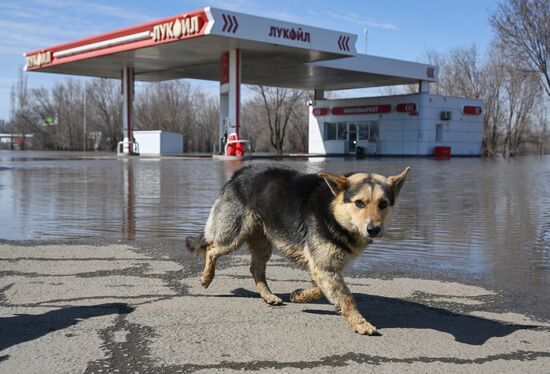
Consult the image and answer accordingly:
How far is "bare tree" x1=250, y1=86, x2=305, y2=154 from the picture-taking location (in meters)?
71.2

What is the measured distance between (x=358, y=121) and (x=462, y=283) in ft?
167

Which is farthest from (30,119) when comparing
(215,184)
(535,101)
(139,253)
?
(139,253)

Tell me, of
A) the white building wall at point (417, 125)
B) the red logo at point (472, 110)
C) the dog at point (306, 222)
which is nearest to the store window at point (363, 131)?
the white building wall at point (417, 125)

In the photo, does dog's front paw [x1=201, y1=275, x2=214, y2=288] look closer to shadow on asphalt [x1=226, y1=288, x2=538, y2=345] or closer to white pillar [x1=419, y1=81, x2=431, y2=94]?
shadow on asphalt [x1=226, y1=288, x2=538, y2=345]

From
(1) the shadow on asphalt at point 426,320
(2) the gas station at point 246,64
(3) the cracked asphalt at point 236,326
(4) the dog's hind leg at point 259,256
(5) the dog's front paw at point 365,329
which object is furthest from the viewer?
(2) the gas station at point 246,64

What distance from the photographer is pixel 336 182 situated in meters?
4.42

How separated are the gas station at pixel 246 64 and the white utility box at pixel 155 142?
2.19 m

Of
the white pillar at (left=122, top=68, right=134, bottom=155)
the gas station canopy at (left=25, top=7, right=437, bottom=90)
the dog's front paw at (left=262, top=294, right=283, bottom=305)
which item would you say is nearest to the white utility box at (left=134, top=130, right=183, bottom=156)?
the white pillar at (left=122, top=68, right=134, bottom=155)

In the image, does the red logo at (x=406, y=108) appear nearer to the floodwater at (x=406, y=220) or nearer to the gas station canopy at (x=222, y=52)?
the gas station canopy at (x=222, y=52)

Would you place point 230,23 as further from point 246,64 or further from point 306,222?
point 306,222

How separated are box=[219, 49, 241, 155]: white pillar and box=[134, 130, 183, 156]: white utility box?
13349 millimetres

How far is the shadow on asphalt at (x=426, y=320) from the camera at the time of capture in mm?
4453

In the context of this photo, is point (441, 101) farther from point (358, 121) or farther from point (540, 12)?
point (540, 12)

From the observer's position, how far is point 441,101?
52781 mm
